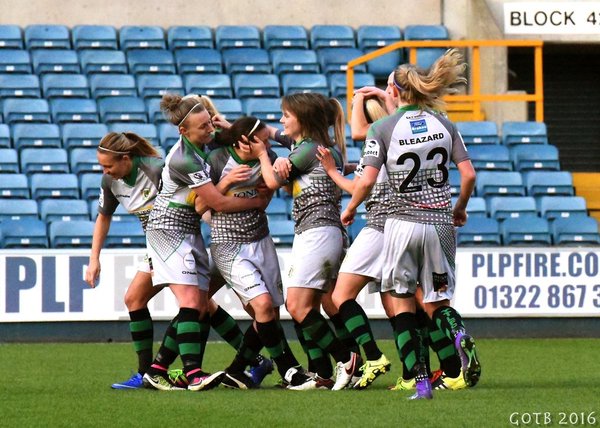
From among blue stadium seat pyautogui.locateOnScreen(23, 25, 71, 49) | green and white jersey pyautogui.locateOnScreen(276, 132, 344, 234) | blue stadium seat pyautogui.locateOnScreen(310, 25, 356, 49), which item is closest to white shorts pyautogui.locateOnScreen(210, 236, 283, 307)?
green and white jersey pyautogui.locateOnScreen(276, 132, 344, 234)

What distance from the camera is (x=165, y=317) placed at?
14.2 metres

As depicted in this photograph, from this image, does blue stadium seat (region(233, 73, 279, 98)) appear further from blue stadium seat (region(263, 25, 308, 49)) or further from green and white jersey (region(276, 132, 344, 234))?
green and white jersey (region(276, 132, 344, 234))

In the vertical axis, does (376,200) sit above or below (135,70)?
below

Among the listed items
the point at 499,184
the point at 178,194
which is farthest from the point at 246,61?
the point at 178,194

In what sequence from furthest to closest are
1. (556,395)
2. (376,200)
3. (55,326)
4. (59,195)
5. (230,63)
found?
(230,63), (59,195), (55,326), (376,200), (556,395)

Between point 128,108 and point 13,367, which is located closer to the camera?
point 13,367

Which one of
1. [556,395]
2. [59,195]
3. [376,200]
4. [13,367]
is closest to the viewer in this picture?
[556,395]

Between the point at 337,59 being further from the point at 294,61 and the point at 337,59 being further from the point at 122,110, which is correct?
the point at 122,110

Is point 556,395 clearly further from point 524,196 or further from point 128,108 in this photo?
point 128,108

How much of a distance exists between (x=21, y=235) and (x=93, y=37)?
5123 millimetres

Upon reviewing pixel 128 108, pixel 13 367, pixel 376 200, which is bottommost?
pixel 13 367

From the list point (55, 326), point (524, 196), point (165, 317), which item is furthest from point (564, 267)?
point (55, 326)

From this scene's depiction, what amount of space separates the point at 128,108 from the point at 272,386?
30.0ft

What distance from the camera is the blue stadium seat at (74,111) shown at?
17.5 metres
